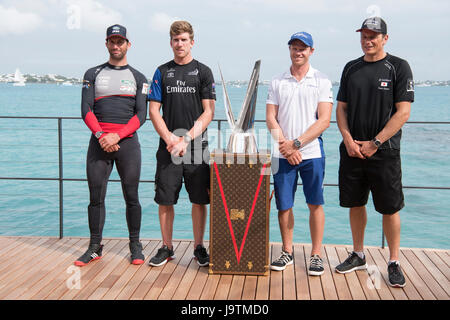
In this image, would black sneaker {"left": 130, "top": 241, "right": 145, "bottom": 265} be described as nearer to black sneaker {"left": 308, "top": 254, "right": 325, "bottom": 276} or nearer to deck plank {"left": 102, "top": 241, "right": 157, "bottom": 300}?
deck plank {"left": 102, "top": 241, "right": 157, "bottom": 300}

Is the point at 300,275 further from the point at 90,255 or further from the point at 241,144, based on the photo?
the point at 90,255

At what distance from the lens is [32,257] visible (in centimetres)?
317

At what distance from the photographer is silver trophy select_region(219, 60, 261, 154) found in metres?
2.79

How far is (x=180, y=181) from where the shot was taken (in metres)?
2.94

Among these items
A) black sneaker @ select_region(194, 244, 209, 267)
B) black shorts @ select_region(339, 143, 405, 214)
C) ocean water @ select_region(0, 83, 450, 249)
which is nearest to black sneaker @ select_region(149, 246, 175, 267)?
black sneaker @ select_region(194, 244, 209, 267)

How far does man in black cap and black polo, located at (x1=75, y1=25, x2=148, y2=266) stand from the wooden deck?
206 mm

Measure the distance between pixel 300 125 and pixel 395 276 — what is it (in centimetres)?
101

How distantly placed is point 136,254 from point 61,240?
2.64 feet

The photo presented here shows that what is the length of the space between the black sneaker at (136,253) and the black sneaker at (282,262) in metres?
0.83

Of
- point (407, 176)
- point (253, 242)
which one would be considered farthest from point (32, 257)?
point (407, 176)

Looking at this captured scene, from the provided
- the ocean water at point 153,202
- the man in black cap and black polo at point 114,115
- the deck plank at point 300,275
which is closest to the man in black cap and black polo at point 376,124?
the deck plank at point 300,275

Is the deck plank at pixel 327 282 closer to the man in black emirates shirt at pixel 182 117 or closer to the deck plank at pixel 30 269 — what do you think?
the man in black emirates shirt at pixel 182 117

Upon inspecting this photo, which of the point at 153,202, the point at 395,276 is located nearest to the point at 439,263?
the point at 395,276
